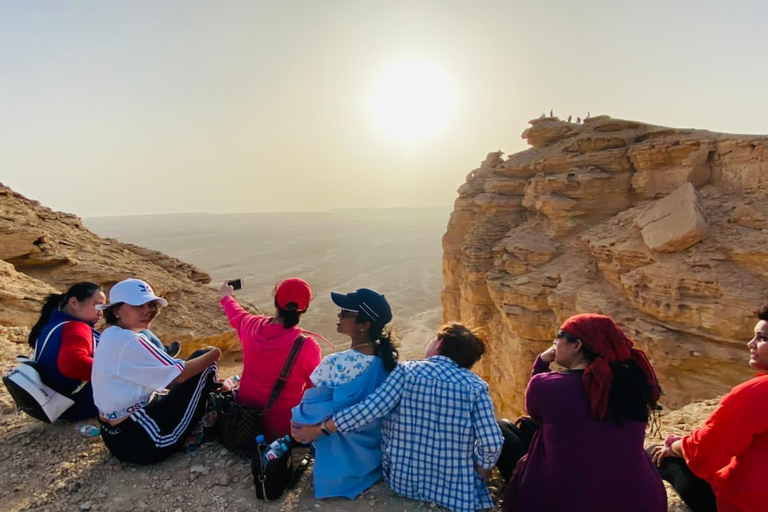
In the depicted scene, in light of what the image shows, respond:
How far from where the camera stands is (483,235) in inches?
811

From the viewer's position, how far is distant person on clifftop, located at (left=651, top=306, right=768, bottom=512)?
2590mm

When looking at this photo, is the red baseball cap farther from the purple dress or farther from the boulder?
the boulder

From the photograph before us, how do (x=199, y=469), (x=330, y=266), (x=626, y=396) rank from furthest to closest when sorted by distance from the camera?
(x=330, y=266) < (x=199, y=469) < (x=626, y=396)

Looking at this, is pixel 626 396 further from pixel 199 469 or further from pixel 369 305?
pixel 199 469

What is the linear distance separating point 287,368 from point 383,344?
1.08 meters

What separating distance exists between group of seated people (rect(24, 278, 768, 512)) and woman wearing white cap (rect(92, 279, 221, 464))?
1 cm

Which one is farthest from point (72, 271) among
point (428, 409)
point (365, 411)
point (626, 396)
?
point (626, 396)

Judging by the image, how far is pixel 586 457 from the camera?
273 cm

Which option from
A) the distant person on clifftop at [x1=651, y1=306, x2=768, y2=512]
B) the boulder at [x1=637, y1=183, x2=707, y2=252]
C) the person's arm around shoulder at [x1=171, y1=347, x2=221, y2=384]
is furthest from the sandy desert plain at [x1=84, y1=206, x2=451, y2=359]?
the distant person on clifftop at [x1=651, y1=306, x2=768, y2=512]

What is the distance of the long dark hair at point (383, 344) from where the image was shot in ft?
11.0

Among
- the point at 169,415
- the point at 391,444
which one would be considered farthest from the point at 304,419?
the point at 169,415

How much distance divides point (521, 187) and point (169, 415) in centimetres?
1900

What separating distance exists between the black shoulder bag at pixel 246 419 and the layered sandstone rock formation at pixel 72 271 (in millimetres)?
6069

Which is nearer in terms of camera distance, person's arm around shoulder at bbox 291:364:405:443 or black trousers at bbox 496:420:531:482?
person's arm around shoulder at bbox 291:364:405:443
